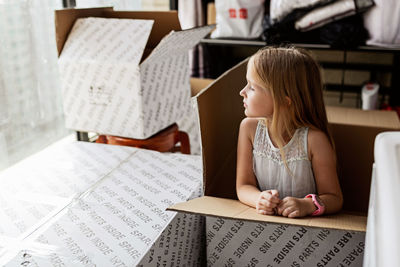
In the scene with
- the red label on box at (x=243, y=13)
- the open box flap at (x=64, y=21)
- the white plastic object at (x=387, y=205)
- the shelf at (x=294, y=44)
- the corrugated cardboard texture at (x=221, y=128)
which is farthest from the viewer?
the red label on box at (x=243, y=13)

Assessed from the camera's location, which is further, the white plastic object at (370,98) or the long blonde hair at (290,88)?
the white plastic object at (370,98)

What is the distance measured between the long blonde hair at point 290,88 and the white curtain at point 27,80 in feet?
2.78

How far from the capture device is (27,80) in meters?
1.57

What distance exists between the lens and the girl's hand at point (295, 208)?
0.87m

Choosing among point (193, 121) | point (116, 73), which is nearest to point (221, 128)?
point (116, 73)

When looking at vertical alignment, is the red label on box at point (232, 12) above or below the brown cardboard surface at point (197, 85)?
above

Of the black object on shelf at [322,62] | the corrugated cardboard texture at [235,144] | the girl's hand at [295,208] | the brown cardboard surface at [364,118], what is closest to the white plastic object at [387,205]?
the girl's hand at [295,208]

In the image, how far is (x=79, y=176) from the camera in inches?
45.3

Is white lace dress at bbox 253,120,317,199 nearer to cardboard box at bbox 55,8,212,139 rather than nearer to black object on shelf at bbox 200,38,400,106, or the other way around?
cardboard box at bbox 55,8,212,139

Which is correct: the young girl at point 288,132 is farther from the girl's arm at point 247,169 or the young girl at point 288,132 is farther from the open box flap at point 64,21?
the open box flap at point 64,21

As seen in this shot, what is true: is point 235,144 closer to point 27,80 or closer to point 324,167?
point 324,167

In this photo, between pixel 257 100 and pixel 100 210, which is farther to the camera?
pixel 257 100

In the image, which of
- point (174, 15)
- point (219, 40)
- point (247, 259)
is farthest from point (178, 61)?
point (219, 40)

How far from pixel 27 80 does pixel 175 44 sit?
572 mm
